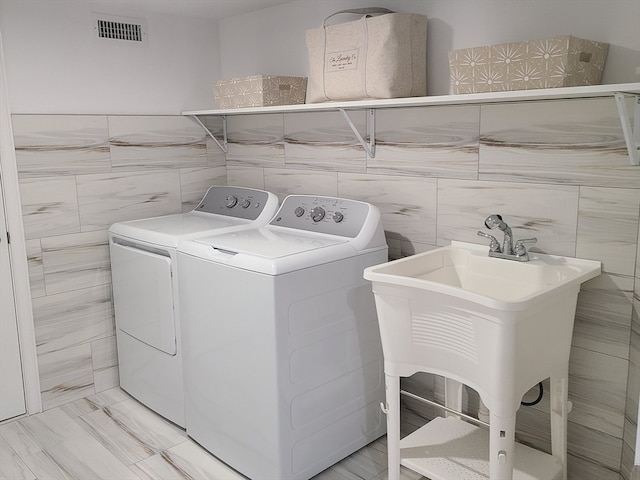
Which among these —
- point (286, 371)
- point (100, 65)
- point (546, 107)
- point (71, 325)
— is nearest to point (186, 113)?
point (100, 65)

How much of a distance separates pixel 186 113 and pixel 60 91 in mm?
625

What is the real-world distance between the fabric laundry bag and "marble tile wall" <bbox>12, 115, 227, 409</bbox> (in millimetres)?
1127

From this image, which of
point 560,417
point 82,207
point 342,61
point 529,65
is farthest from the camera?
point 82,207

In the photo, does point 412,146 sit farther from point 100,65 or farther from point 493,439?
point 100,65

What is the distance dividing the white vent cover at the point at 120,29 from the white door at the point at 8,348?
91 cm

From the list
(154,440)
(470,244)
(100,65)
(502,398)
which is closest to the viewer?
(502,398)

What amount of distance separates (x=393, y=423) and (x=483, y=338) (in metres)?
0.55

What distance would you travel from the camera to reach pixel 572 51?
1.75 m

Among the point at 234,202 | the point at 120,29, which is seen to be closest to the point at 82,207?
the point at 234,202

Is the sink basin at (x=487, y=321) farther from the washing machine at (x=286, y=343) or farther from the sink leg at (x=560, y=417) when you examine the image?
the washing machine at (x=286, y=343)

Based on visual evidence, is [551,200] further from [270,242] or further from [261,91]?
[261,91]

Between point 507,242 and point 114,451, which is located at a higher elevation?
point 507,242

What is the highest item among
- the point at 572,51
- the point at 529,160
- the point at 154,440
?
the point at 572,51

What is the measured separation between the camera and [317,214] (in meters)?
2.58
